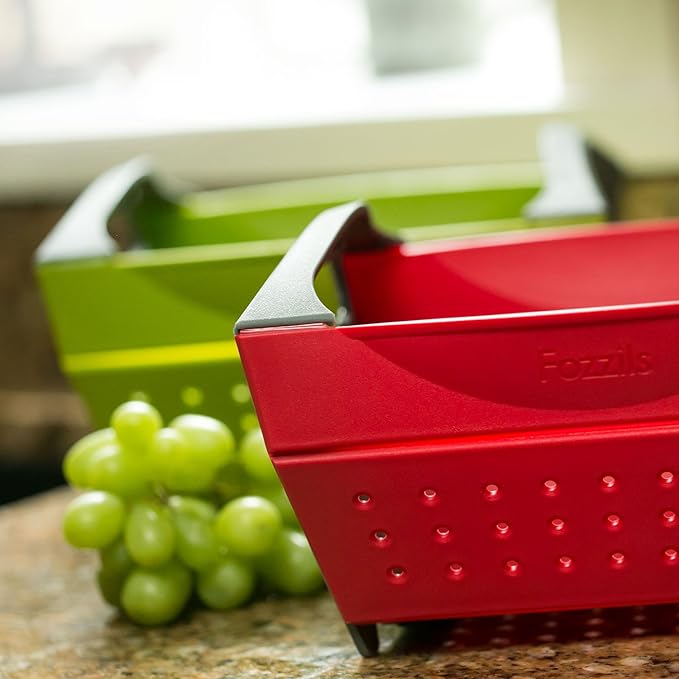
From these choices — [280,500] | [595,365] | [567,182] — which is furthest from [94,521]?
[567,182]

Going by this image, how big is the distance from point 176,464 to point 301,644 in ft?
0.52

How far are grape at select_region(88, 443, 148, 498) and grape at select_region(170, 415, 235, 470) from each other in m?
0.04

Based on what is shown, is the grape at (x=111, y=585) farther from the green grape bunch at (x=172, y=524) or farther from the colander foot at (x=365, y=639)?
the colander foot at (x=365, y=639)

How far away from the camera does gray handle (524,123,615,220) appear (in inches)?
38.3

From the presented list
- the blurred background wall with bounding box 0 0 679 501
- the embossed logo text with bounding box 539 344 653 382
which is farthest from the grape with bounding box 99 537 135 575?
the blurred background wall with bounding box 0 0 679 501

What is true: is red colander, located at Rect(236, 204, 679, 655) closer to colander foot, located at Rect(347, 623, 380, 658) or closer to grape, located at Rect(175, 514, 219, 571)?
colander foot, located at Rect(347, 623, 380, 658)

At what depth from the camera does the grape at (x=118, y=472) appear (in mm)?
849

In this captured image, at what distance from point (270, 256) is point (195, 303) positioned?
72mm

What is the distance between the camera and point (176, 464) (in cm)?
85

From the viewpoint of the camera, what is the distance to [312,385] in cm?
64

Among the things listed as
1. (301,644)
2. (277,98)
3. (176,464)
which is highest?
(277,98)

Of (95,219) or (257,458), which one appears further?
(95,219)

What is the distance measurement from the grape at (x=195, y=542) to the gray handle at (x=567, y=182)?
37 centimetres

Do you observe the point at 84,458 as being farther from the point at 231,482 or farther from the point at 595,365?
the point at 595,365
